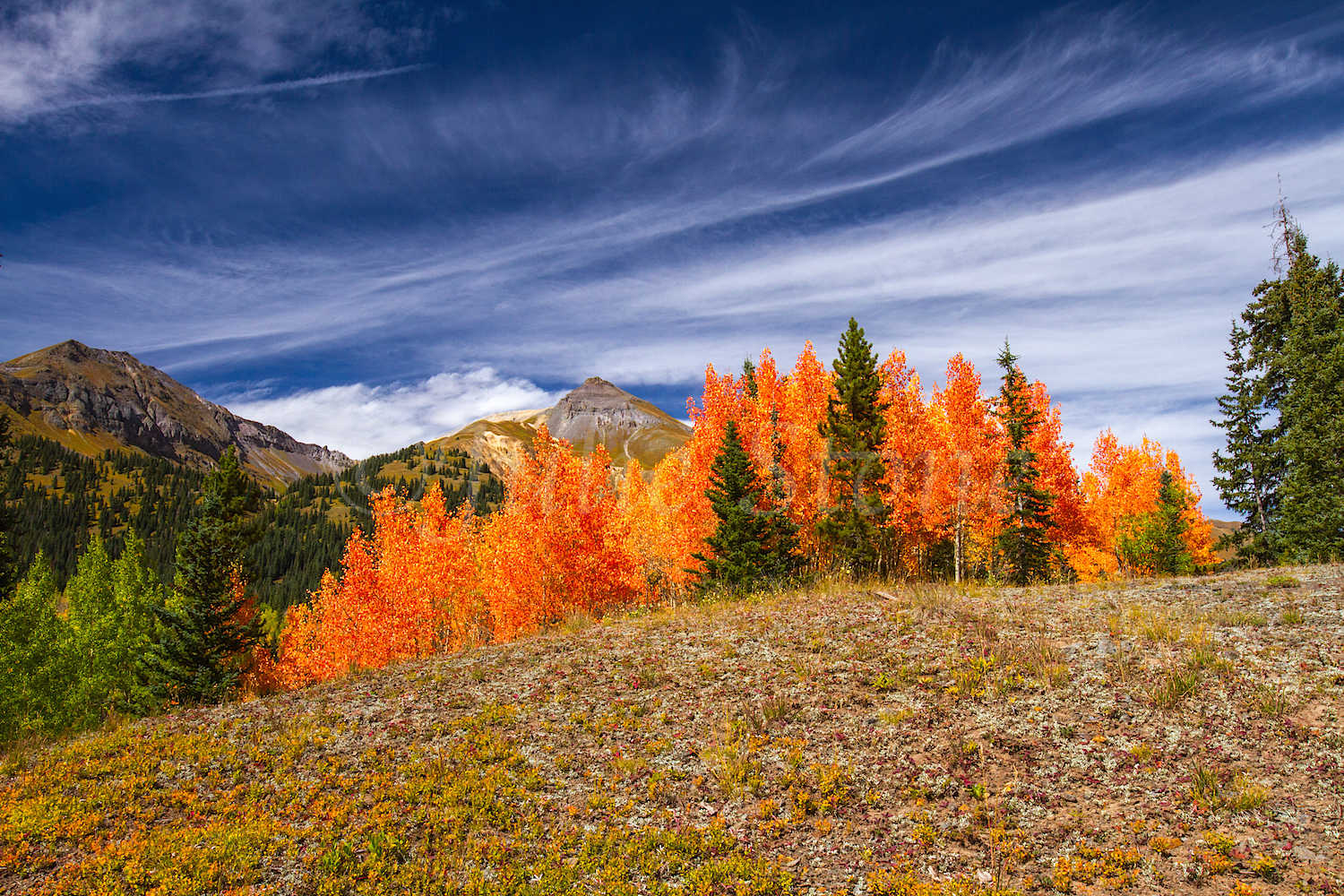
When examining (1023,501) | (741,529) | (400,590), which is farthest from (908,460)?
(400,590)

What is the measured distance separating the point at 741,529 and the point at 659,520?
11150mm

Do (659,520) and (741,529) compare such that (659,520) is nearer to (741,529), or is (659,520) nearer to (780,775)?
(741,529)

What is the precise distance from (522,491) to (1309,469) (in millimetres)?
37988

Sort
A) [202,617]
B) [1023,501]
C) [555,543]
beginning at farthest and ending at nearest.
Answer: [1023,501], [202,617], [555,543]

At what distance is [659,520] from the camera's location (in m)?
38.2

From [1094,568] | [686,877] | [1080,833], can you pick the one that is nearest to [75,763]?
[686,877]

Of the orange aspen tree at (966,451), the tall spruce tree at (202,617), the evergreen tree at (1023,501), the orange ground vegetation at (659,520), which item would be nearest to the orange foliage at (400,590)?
the orange ground vegetation at (659,520)

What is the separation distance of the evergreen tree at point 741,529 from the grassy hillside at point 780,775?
13929 millimetres

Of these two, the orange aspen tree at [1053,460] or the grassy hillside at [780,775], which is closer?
the grassy hillside at [780,775]

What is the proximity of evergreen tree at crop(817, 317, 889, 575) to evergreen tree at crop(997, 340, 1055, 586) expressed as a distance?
12989mm

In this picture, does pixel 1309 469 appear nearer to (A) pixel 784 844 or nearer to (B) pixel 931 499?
(B) pixel 931 499

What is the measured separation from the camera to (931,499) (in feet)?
96.5

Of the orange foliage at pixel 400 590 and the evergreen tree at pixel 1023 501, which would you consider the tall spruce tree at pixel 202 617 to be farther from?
the evergreen tree at pixel 1023 501

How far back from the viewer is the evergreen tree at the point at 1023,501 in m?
36.0
